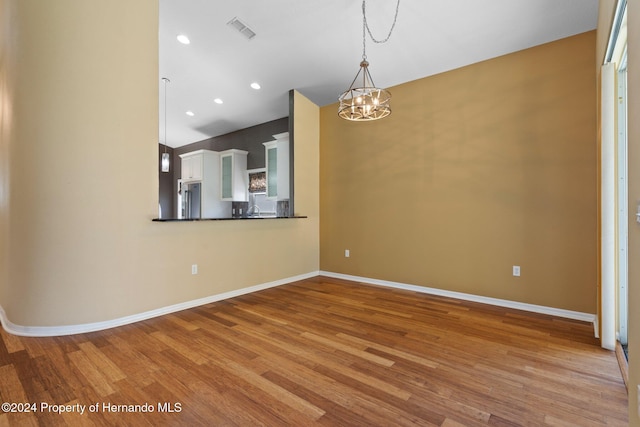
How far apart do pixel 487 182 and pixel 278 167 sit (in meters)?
3.34

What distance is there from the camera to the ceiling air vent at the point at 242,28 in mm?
3497

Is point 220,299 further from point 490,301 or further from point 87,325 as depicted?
point 490,301

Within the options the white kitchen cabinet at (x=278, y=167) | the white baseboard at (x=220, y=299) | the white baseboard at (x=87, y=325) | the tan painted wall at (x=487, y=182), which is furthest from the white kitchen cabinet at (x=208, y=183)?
the white baseboard at (x=87, y=325)

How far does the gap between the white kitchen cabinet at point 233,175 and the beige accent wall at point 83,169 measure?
354 centimetres

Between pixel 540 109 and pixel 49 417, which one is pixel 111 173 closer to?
pixel 49 417

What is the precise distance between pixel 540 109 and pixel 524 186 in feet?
2.70

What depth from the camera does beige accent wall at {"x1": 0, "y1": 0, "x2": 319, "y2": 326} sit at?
2.58 metres

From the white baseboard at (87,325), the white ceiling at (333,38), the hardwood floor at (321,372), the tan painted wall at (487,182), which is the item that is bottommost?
the hardwood floor at (321,372)

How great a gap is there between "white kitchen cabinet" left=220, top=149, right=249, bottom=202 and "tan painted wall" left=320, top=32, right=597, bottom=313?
2863 mm

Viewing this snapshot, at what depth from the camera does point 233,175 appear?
21.7 ft

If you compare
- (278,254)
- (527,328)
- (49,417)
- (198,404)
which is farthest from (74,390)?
(527,328)

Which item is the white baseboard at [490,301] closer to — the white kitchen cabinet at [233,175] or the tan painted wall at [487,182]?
the tan painted wall at [487,182]

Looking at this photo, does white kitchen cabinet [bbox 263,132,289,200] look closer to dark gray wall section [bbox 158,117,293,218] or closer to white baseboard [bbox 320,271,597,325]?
dark gray wall section [bbox 158,117,293,218]

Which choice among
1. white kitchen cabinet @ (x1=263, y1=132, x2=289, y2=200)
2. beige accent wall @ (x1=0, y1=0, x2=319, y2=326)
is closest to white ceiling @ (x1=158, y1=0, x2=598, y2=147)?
white kitchen cabinet @ (x1=263, y1=132, x2=289, y2=200)
